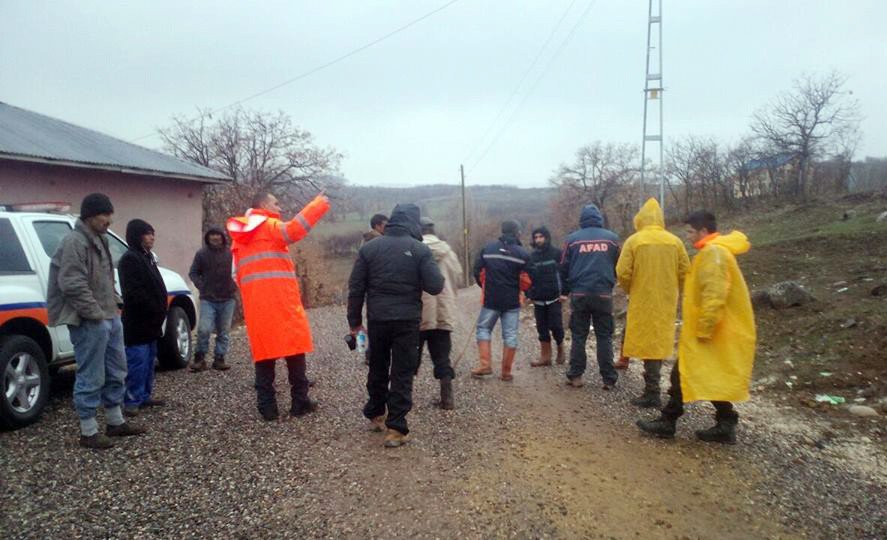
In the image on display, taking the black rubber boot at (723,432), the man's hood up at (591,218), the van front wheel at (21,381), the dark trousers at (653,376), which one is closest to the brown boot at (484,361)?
the man's hood up at (591,218)

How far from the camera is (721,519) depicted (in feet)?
12.9

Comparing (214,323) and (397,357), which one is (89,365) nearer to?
(397,357)

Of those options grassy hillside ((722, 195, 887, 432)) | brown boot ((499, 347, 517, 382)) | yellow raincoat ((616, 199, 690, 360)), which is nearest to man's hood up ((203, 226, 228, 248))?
brown boot ((499, 347, 517, 382))

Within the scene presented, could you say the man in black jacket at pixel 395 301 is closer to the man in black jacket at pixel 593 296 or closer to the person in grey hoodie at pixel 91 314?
the person in grey hoodie at pixel 91 314

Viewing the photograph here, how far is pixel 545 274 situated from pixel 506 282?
88 cm

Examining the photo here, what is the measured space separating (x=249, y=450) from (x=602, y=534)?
9.24 feet

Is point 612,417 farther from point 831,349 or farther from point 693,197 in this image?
point 693,197

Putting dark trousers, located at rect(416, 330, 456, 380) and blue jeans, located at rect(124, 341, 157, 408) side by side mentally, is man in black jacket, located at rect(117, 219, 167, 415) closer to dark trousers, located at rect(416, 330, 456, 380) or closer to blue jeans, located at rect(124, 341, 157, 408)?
blue jeans, located at rect(124, 341, 157, 408)

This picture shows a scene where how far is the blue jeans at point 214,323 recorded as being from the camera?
806 cm

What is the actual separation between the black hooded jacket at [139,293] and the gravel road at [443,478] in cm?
82

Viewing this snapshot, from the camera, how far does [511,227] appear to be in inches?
301

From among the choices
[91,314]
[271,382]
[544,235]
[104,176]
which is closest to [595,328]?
[544,235]

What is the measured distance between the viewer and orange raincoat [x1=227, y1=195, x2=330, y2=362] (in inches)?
217

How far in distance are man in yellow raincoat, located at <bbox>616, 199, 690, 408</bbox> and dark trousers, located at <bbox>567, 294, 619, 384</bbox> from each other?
0.67 m
